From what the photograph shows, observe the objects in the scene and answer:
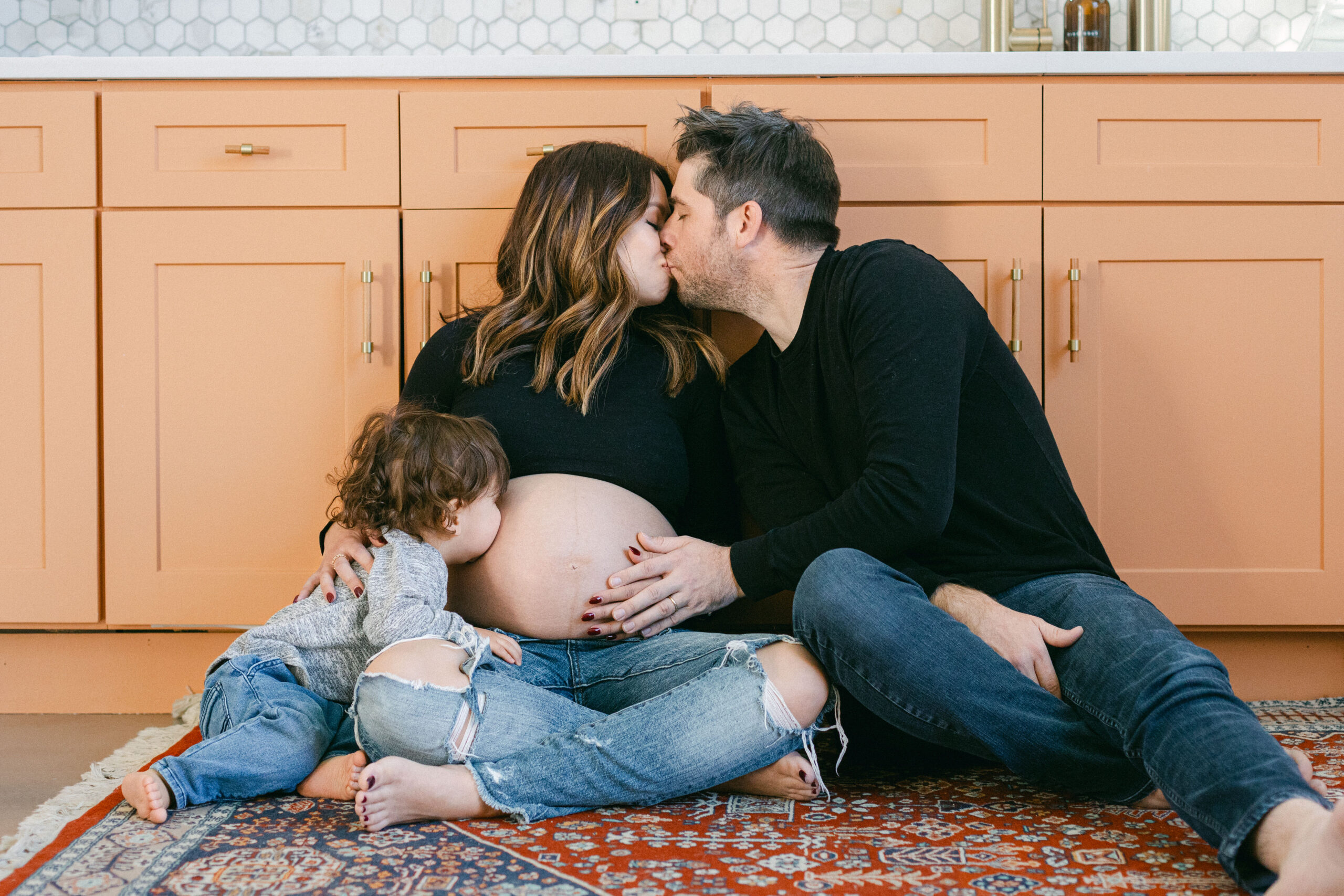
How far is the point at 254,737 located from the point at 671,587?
0.52 m

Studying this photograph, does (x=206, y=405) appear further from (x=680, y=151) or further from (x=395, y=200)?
(x=680, y=151)

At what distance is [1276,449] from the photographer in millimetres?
1557

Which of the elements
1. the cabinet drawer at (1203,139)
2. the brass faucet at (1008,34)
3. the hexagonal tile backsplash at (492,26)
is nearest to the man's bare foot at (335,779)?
the cabinet drawer at (1203,139)

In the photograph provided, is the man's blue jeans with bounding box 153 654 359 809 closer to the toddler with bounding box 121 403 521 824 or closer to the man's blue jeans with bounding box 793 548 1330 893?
the toddler with bounding box 121 403 521 824

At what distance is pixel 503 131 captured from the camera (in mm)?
1562

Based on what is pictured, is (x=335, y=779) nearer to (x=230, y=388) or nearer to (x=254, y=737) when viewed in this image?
(x=254, y=737)

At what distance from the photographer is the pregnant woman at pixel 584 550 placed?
1.03 meters

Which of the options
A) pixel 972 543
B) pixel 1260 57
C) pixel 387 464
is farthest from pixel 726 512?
pixel 1260 57

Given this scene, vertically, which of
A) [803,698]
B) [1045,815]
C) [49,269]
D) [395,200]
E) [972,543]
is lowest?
[1045,815]

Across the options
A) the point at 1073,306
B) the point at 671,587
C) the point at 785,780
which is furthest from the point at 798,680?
the point at 1073,306

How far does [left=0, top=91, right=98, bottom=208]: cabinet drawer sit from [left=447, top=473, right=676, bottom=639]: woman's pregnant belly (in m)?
0.94

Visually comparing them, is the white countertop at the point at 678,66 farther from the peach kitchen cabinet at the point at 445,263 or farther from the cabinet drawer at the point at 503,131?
the peach kitchen cabinet at the point at 445,263

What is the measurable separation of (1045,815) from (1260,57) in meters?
1.24

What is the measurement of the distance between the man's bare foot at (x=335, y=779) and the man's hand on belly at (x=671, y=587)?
1.11ft
